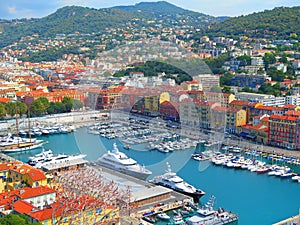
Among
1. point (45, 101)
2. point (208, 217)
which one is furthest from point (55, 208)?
point (45, 101)

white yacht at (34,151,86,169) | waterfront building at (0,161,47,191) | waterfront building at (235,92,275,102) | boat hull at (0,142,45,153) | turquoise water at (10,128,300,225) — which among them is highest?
waterfront building at (235,92,275,102)

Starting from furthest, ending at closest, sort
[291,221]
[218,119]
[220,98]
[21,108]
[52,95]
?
[52,95] → [21,108] → [220,98] → [218,119] → [291,221]

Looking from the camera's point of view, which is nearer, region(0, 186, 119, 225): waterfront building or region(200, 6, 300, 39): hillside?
region(0, 186, 119, 225): waterfront building

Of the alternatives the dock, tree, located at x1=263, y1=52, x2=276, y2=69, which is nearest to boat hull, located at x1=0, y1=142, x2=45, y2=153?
the dock

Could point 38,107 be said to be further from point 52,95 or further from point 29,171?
point 29,171

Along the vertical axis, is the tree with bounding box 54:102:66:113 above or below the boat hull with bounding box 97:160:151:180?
above

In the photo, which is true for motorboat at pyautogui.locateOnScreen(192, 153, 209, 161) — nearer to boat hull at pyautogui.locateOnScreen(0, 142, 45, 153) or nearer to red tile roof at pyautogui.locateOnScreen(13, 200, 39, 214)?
boat hull at pyautogui.locateOnScreen(0, 142, 45, 153)

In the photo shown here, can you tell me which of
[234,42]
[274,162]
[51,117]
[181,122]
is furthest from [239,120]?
[234,42]
